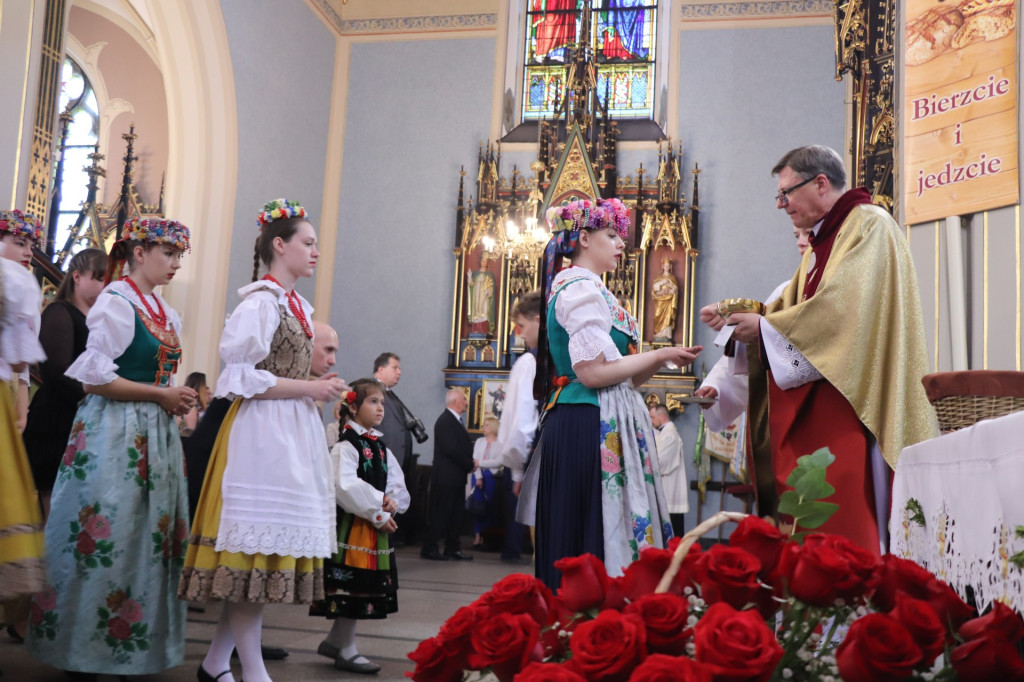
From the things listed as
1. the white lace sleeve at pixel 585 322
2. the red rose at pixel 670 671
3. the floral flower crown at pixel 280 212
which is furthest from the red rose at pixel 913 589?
the floral flower crown at pixel 280 212

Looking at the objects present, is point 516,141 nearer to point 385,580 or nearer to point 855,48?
point 855,48

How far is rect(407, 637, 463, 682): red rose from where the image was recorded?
2.95 feet

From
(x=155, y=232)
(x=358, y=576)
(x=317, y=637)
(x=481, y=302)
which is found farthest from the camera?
(x=481, y=302)

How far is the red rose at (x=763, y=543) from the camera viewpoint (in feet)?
2.80

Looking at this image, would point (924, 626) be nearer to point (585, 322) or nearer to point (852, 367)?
point (852, 367)

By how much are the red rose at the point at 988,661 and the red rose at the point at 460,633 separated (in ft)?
1.35

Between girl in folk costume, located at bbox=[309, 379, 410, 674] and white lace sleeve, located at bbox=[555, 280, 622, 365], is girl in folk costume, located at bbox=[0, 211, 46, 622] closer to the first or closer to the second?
girl in folk costume, located at bbox=[309, 379, 410, 674]

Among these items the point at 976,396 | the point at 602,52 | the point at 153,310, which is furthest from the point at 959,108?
the point at 602,52

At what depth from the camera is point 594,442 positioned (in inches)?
116

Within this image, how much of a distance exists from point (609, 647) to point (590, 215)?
2.53m

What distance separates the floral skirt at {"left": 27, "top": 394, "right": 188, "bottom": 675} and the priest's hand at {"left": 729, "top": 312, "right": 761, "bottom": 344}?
1.99m

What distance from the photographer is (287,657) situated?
3.83 m

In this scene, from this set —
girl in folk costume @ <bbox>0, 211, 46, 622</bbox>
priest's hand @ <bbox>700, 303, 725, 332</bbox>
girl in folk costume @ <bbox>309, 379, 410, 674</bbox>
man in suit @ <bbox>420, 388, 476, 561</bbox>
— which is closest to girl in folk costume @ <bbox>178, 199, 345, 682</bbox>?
girl in folk costume @ <bbox>0, 211, 46, 622</bbox>

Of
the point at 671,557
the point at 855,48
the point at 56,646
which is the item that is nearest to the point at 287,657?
the point at 56,646
